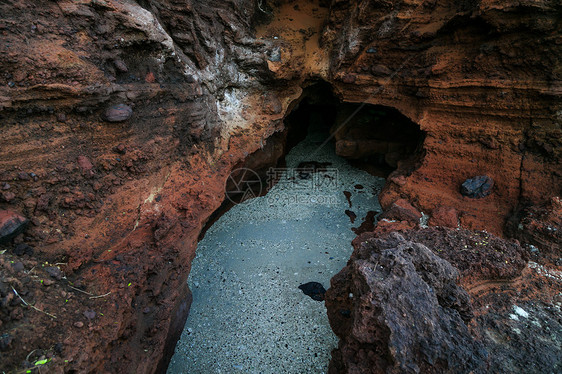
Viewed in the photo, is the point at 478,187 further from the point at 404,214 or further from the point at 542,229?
the point at 404,214

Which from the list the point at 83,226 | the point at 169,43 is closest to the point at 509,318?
the point at 83,226

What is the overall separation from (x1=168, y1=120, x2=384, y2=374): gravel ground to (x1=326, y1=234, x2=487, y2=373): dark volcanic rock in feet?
3.51

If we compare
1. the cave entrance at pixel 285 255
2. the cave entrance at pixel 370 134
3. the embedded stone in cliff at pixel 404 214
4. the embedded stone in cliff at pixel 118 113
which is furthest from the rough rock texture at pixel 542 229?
the embedded stone in cliff at pixel 118 113

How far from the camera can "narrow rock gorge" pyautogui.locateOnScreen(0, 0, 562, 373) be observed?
2.19 meters

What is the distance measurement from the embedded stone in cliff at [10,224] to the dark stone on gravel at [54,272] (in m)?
0.44

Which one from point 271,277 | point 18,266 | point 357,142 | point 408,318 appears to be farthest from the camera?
point 357,142

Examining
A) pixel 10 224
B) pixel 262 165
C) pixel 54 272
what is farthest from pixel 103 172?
pixel 262 165

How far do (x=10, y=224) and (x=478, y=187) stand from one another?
6.34 meters

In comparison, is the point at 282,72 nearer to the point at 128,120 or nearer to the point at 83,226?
the point at 128,120

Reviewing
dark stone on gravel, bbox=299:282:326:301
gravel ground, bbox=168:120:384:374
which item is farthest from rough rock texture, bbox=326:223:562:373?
dark stone on gravel, bbox=299:282:326:301

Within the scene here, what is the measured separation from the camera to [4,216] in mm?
2488

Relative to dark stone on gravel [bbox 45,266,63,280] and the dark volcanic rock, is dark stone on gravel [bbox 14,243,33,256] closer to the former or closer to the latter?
dark stone on gravel [bbox 45,266,63,280]

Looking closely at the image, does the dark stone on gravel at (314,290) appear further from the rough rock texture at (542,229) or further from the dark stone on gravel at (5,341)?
the dark stone on gravel at (5,341)

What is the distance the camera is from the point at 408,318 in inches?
80.4
